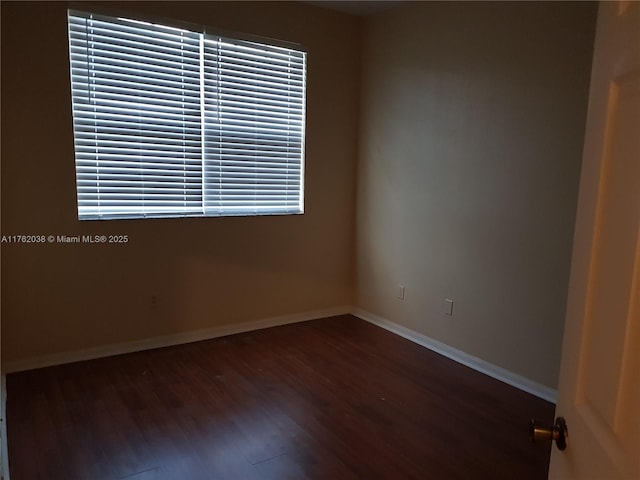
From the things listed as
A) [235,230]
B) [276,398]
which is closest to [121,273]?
[235,230]

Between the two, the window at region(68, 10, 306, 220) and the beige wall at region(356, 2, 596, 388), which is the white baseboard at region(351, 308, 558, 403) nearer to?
the beige wall at region(356, 2, 596, 388)

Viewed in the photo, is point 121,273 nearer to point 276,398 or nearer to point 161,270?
point 161,270

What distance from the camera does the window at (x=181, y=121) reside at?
3.00 metres

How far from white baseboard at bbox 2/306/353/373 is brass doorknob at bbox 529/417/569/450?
3.07 meters

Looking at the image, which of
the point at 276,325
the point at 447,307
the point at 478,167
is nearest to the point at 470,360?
the point at 447,307

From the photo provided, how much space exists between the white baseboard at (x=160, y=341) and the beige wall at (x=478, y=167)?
67 centimetres

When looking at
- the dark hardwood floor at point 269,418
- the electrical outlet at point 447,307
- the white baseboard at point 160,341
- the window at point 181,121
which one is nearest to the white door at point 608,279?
the dark hardwood floor at point 269,418

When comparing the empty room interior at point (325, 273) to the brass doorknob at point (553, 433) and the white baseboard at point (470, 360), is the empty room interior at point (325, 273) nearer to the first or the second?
the white baseboard at point (470, 360)

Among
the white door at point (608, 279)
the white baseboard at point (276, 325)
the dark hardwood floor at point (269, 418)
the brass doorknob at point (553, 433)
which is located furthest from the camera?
the white baseboard at point (276, 325)

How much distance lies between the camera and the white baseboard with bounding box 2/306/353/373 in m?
3.01

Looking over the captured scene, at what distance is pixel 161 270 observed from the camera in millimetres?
3381

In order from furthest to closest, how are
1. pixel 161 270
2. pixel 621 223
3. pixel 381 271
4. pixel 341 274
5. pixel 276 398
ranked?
pixel 341 274 → pixel 381 271 → pixel 161 270 → pixel 276 398 → pixel 621 223

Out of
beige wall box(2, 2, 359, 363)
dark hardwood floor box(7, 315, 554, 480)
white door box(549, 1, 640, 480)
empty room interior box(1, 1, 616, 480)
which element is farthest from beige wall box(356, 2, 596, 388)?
white door box(549, 1, 640, 480)

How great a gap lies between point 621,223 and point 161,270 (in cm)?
319
